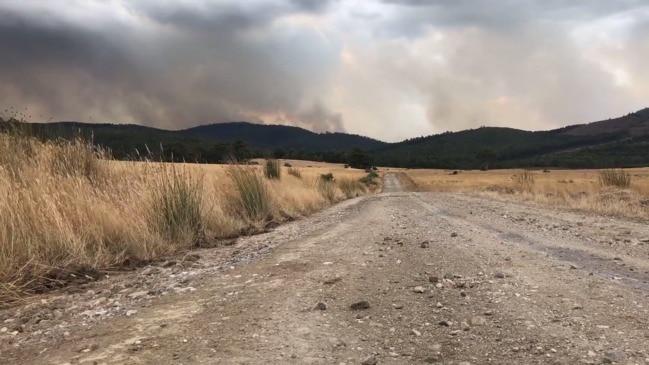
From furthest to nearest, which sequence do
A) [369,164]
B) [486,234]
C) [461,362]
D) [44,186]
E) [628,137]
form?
[628,137], [369,164], [486,234], [44,186], [461,362]

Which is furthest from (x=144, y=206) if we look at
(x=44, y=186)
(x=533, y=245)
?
(x=533, y=245)

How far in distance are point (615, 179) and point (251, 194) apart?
20364mm

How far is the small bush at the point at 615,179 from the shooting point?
942 inches

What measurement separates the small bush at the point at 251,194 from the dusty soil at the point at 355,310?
436 centimetres

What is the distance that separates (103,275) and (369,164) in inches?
5184

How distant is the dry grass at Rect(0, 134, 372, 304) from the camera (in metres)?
5.75

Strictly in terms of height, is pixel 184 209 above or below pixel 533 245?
above

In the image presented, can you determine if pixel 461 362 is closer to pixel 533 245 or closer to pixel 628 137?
pixel 533 245

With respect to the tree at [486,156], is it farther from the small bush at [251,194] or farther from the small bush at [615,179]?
the small bush at [251,194]

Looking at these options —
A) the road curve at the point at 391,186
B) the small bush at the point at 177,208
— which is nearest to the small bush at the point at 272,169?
the small bush at the point at 177,208

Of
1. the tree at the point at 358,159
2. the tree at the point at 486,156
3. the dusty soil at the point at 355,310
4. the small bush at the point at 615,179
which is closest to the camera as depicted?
the dusty soil at the point at 355,310

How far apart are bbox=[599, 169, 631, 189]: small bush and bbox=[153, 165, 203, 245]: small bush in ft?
72.4

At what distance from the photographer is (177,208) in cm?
842

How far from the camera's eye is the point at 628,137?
186625 mm
